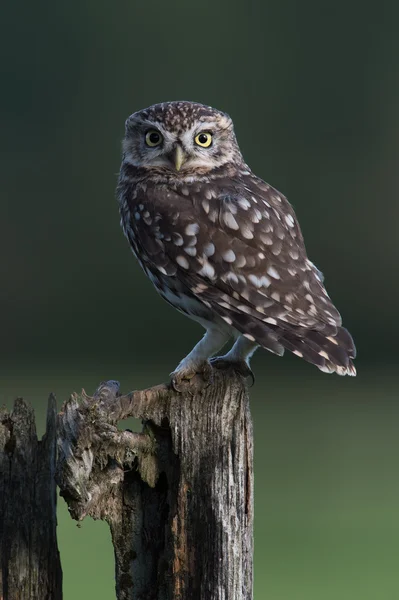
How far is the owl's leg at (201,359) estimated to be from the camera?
387 cm

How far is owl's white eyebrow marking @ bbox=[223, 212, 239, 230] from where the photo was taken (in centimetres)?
439

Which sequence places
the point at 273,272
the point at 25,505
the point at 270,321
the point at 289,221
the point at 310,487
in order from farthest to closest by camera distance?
1. the point at 310,487
2. the point at 289,221
3. the point at 273,272
4. the point at 270,321
5. the point at 25,505

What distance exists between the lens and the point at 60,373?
1353cm

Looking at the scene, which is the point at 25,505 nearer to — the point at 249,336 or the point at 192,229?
the point at 249,336

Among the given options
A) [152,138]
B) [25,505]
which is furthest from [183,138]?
[25,505]

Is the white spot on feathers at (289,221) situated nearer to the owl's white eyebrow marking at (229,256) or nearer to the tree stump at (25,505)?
the owl's white eyebrow marking at (229,256)

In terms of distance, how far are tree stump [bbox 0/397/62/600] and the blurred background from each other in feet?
15.6

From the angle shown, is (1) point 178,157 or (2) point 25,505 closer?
(2) point 25,505

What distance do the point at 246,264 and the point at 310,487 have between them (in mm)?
7016

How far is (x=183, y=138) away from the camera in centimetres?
467

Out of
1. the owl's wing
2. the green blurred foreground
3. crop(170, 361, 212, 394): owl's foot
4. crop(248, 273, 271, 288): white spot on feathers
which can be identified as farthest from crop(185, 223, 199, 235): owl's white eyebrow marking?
the green blurred foreground

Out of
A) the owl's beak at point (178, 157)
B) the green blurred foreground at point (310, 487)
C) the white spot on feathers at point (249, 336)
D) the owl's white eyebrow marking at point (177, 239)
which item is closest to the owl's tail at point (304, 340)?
the white spot on feathers at point (249, 336)

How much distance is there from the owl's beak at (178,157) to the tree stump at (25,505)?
166cm

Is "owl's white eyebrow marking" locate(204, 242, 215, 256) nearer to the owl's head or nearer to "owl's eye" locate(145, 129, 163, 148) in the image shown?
the owl's head
